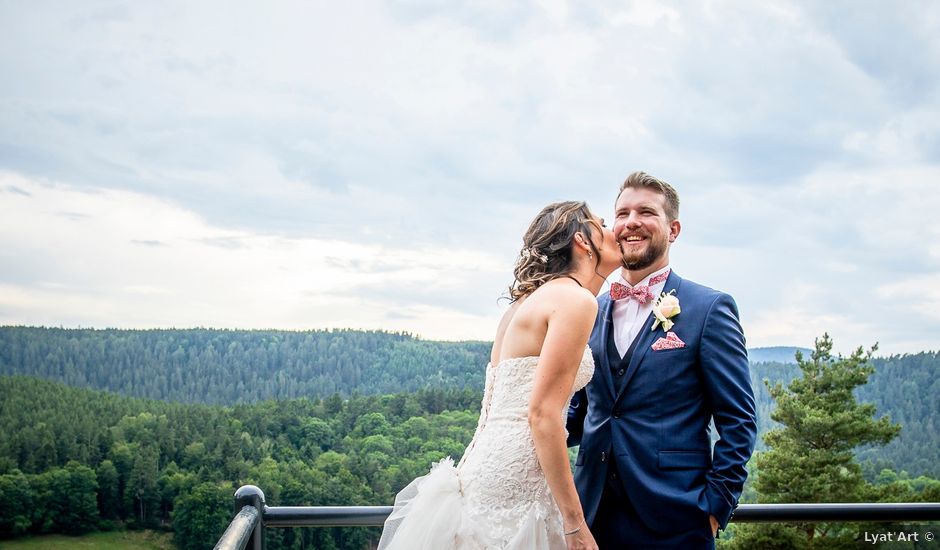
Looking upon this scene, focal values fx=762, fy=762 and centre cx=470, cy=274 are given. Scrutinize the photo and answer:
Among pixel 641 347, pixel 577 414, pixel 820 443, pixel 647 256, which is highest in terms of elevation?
Answer: pixel 647 256

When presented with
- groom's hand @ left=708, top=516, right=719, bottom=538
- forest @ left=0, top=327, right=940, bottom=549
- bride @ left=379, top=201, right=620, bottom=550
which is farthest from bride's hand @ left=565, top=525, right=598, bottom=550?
forest @ left=0, top=327, right=940, bottom=549

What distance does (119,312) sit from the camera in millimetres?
47625

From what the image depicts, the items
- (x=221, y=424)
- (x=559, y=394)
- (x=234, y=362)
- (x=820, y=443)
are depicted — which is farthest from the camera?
(x=234, y=362)

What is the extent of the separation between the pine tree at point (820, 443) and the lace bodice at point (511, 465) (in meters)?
22.6

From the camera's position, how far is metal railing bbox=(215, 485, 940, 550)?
2520mm

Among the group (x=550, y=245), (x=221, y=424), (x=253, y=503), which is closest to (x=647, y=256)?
(x=550, y=245)

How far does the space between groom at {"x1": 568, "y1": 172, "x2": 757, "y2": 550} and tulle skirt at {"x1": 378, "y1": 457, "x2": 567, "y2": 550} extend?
23 centimetres

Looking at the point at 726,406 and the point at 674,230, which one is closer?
the point at 726,406

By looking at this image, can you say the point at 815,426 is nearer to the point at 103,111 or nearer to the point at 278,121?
the point at 103,111

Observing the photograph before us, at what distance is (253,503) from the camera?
8.29 ft

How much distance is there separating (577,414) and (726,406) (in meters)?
0.56

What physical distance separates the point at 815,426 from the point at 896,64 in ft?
65.8

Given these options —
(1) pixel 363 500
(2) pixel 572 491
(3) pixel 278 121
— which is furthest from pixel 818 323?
(3) pixel 278 121

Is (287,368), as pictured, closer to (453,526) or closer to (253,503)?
(253,503)
